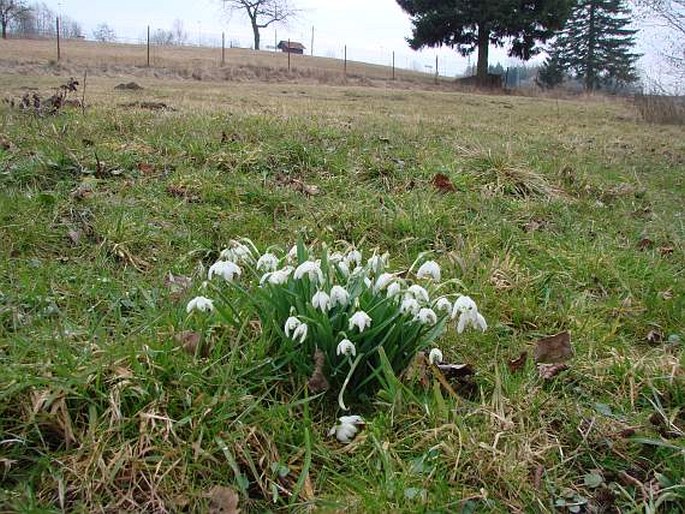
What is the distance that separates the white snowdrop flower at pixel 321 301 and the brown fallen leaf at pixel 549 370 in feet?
2.78

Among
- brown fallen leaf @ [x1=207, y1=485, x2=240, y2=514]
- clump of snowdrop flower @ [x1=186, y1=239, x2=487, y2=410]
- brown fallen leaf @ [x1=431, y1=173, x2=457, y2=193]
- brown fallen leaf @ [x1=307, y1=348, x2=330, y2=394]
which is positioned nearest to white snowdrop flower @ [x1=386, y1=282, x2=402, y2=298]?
clump of snowdrop flower @ [x1=186, y1=239, x2=487, y2=410]

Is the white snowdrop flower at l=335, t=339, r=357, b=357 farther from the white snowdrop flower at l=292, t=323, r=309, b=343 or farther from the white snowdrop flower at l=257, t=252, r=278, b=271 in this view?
the white snowdrop flower at l=257, t=252, r=278, b=271

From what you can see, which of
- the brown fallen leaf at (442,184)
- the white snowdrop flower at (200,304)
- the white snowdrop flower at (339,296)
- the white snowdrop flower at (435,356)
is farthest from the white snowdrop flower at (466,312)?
the brown fallen leaf at (442,184)

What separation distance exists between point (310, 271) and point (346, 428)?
0.57 metres

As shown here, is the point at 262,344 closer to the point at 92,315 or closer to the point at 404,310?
the point at 404,310

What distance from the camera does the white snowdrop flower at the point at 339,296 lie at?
1918mm

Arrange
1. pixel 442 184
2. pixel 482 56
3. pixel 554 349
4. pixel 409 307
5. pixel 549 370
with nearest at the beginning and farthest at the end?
pixel 409 307, pixel 549 370, pixel 554 349, pixel 442 184, pixel 482 56

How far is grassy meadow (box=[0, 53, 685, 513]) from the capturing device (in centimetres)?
154

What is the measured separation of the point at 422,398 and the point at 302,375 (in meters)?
0.42

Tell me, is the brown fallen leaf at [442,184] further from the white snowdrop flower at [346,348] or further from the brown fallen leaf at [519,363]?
the white snowdrop flower at [346,348]

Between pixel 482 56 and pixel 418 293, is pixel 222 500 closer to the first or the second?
pixel 418 293

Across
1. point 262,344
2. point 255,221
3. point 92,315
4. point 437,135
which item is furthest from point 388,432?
point 437,135

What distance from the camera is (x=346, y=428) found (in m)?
1.73

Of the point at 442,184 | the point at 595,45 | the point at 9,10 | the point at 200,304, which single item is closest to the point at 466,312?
the point at 200,304
